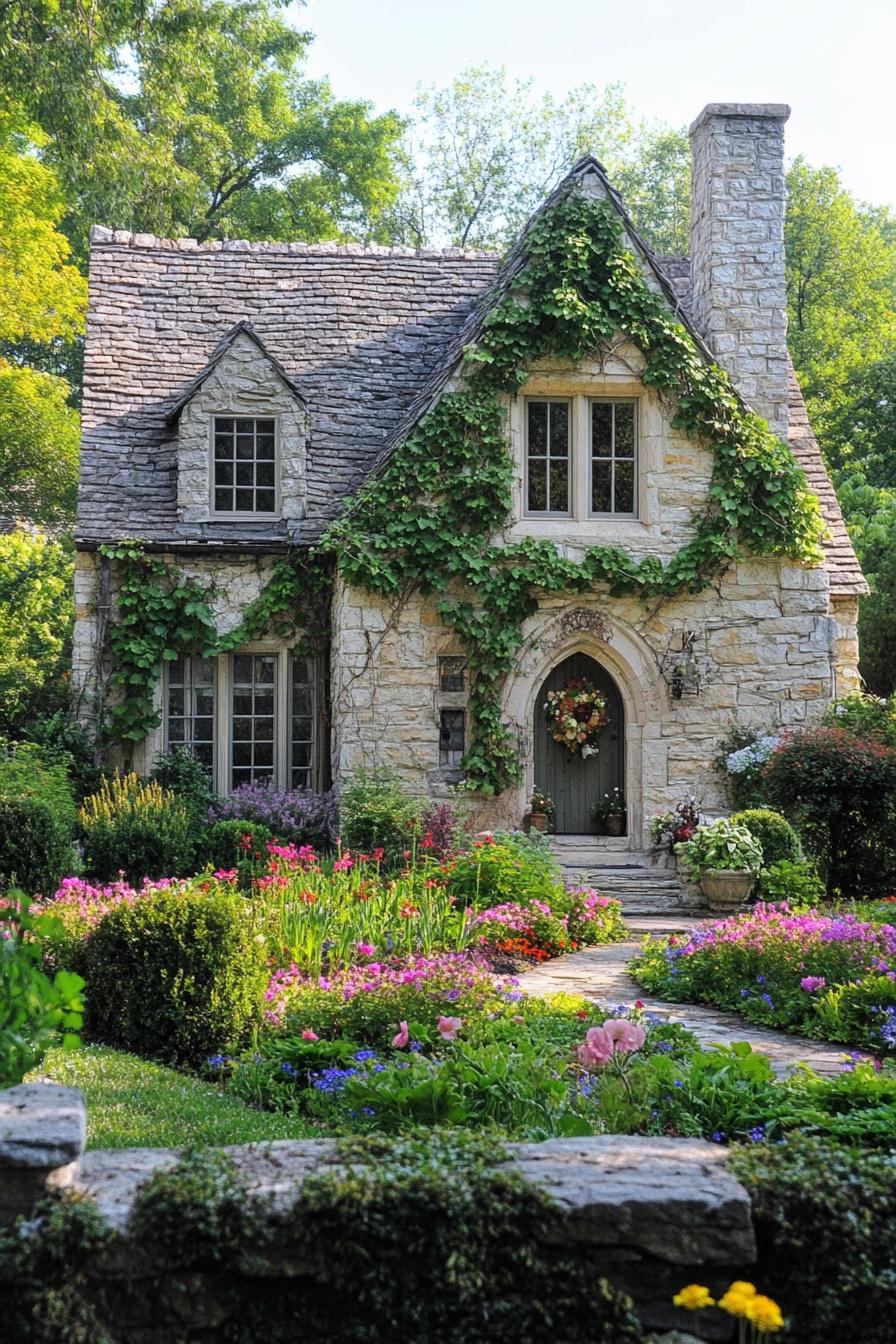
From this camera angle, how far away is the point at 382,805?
45.5 ft

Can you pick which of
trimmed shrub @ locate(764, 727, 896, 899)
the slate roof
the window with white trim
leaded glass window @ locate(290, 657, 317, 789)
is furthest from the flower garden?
the slate roof

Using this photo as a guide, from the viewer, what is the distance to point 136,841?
42.9 ft

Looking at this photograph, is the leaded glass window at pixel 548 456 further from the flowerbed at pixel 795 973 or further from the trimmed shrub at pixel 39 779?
the flowerbed at pixel 795 973

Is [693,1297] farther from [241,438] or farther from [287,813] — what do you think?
[241,438]

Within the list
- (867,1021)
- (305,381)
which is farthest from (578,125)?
(867,1021)

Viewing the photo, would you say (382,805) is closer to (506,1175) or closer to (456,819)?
(456,819)

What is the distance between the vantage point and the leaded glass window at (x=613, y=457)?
616 inches

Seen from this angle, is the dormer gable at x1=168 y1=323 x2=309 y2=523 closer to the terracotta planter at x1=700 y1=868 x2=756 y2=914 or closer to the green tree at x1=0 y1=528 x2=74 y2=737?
the green tree at x1=0 y1=528 x2=74 y2=737

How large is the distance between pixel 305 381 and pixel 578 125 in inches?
895

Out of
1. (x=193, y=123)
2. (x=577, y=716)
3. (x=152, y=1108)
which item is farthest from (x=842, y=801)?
(x=193, y=123)

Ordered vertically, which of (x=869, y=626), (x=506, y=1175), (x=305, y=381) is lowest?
(x=506, y=1175)

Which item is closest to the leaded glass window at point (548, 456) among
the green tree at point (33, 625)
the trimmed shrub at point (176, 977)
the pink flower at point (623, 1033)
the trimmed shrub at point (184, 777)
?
the trimmed shrub at point (184, 777)

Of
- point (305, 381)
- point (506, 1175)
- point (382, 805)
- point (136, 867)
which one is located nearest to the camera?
point (506, 1175)

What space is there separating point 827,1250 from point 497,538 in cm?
1181
